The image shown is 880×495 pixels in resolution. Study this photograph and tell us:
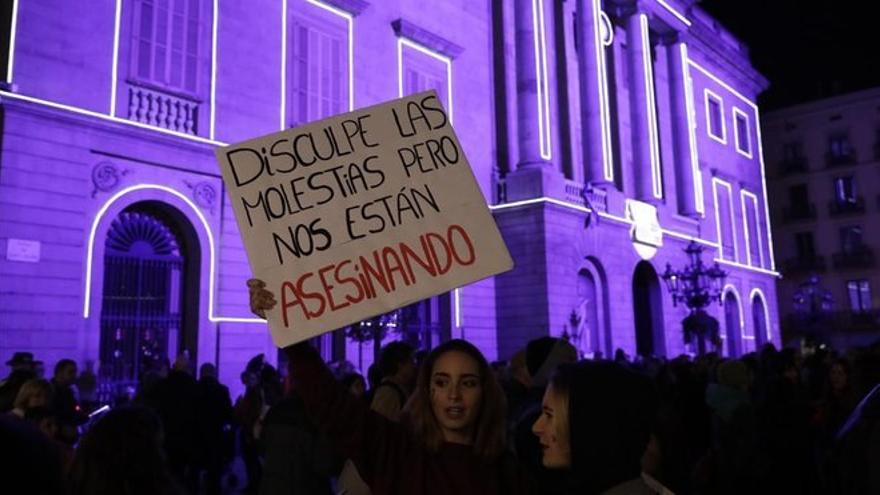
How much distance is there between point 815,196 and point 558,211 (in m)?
30.1

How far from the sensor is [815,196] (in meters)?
42.7

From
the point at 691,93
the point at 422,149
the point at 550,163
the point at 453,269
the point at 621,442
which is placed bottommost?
the point at 621,442

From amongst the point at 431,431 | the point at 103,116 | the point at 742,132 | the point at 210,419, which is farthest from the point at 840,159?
the point at 431,431

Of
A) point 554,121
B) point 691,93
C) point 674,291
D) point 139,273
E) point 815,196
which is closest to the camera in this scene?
point 139,273

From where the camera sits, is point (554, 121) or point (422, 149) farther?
point (554, 121)

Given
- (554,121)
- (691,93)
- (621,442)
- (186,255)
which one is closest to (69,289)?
(186,255)

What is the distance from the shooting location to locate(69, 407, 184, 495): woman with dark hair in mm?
2432

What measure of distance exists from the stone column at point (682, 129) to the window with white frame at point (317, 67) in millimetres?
17440

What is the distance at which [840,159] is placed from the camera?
41.5 meters

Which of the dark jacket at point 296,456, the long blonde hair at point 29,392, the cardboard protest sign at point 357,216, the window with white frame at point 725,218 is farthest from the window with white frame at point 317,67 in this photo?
the window with white frame at point 725,218

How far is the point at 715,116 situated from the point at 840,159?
13.4 meters

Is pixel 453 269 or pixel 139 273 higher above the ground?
pixel 139 273

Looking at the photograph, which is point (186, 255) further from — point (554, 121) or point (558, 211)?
point (554, 121)

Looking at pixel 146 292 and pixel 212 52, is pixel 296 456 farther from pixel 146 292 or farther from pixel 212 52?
pixel 212 52
